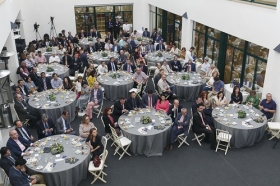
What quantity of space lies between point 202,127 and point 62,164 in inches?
178

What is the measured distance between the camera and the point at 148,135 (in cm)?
869

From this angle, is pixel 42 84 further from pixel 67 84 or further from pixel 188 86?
pixel 188 86

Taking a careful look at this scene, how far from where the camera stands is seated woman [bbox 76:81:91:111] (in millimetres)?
11634

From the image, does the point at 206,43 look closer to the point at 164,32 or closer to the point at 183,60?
the point at 183,60

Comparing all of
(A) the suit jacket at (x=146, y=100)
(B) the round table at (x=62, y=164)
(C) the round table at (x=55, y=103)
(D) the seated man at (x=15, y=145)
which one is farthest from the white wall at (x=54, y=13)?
(B) the round table at (x=62, y=164)


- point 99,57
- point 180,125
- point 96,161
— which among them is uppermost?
point 99,57

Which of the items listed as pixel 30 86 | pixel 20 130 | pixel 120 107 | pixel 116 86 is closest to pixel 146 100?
pixel 120 107

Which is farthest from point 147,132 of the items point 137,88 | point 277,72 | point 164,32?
point 164,32

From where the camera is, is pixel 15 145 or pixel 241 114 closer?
pixel 15 145

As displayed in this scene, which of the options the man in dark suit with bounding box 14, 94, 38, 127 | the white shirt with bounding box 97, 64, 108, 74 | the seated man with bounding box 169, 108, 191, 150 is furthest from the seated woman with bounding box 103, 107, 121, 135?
the white shirt with bounding box 97, 64, 108, 74

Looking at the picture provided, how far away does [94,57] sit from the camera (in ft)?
53.6

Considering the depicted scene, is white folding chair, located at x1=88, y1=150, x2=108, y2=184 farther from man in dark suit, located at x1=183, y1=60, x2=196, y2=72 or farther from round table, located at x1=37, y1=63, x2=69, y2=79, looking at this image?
man in dark suit, located at x1=183, y1=60, x2=196, y2=72

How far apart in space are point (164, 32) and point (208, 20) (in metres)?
7.20

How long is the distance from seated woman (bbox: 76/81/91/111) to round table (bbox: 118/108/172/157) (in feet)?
8.59
